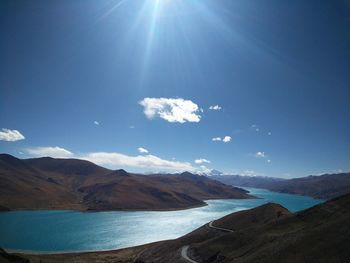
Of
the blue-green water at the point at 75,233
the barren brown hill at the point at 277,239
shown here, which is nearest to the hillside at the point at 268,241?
the barren brown hill at the point at 277,239

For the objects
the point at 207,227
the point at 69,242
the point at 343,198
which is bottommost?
the point at 69,242

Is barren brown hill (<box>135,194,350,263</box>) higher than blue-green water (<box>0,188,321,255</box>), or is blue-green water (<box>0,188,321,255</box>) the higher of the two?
barren brown hill (<box>135,194,350,263</box>)

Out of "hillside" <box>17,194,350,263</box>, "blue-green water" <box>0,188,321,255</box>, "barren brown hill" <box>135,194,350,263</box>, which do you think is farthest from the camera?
"blue-green water" <box>0,188,321,255</box>

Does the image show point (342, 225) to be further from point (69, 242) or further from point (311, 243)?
point (69, 242)

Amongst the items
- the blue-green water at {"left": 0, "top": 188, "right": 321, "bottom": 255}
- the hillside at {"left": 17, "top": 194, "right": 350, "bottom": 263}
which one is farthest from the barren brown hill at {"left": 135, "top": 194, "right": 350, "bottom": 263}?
the blue-green water at {"left": 0, "top": 188, "right": 321, "bottom": 255}

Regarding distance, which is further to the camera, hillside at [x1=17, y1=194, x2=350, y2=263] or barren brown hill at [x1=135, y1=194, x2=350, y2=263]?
hillside at [x1=17, y1=194, x2=350, y2=263]

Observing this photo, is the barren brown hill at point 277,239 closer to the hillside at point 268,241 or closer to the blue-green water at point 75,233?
the hillside at point 268,241

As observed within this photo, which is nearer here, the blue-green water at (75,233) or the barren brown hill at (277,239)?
the barren brown hill at (277,239)

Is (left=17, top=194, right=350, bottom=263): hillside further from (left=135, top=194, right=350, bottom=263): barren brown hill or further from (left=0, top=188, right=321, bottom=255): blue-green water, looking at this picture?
(left=0, top=188, right=321, bottom=255): blue-green water

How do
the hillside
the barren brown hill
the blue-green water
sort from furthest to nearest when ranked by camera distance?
1. the blue-green water
2. the hillside
3. the barren brown hill

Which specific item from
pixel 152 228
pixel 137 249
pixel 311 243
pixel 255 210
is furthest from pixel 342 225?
pixel 152 228

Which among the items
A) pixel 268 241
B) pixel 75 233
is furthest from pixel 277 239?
pixel 75 233
